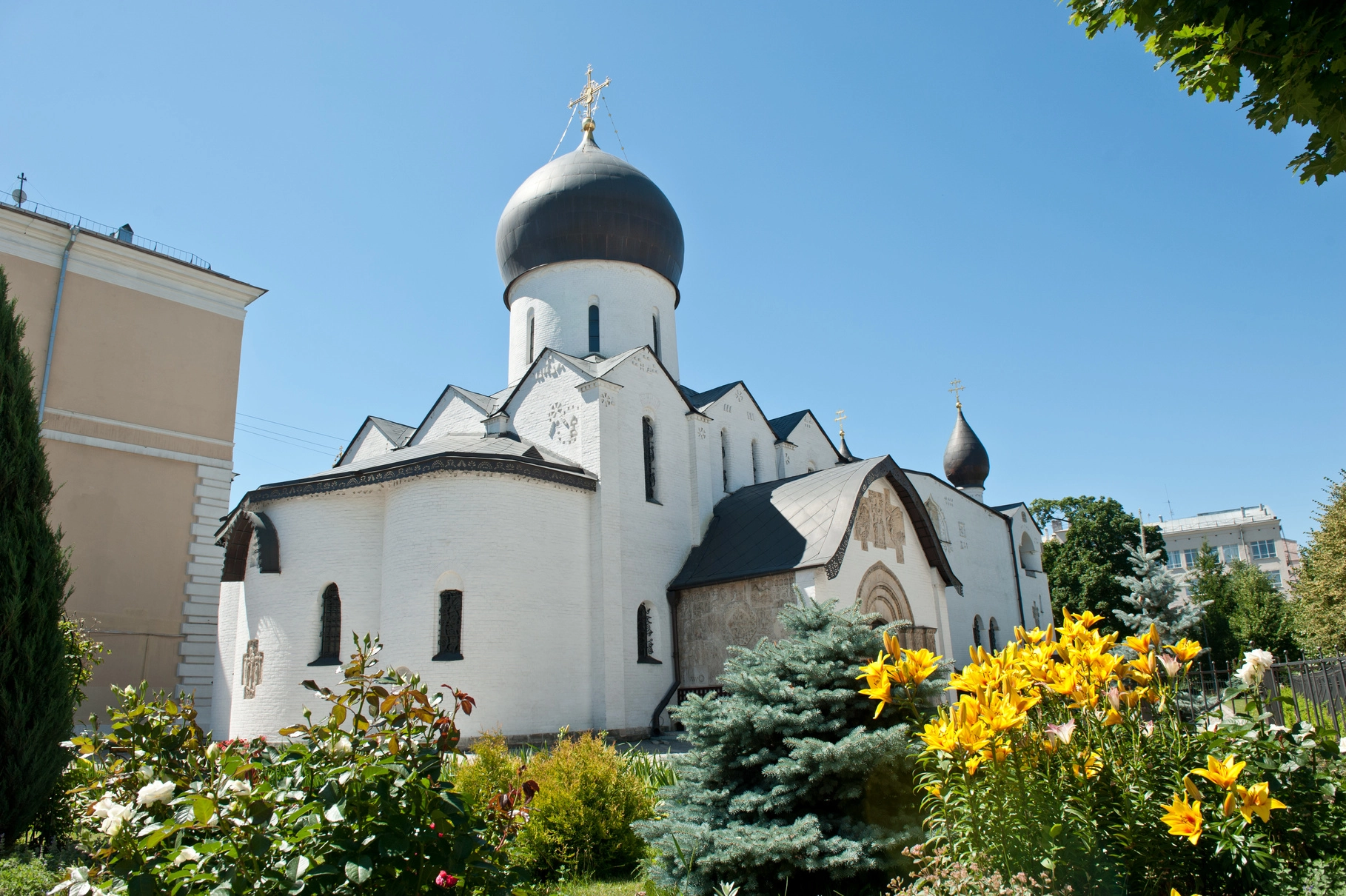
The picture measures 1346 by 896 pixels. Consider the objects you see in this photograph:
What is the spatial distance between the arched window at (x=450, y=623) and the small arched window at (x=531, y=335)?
22.7ft

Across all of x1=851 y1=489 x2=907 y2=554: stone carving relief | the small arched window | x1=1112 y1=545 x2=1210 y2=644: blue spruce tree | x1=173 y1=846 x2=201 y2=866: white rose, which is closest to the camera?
x1=173 y1=846 x2=201 y2=866: white rose

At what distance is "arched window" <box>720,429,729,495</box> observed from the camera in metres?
18.3

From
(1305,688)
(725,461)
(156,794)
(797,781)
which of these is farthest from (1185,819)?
(725,461)

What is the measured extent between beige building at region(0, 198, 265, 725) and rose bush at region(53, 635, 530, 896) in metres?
12.8

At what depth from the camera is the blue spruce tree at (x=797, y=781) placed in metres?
4.91

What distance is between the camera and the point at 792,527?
15.2 metres

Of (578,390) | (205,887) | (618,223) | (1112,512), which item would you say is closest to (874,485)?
(578,390)

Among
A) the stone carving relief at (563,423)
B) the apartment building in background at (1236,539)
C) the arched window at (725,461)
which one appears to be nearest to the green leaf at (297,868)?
the stone carving relief at (563,423)

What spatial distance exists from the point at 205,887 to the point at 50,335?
15.4m

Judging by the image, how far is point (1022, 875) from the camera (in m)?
3.47

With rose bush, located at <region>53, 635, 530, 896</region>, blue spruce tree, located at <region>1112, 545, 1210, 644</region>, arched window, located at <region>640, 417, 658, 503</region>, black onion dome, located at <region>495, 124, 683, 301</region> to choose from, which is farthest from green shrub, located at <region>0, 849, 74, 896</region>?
blue spruce tree, located at <region>1112, 545, 1210, 644</region>

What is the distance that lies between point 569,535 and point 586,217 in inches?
296

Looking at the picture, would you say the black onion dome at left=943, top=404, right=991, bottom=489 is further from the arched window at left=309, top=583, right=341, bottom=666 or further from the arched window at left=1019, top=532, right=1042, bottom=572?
the arched window at left=309, top=583, right=341, bottom=666

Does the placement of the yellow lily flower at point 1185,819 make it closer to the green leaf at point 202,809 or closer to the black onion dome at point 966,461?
the green leaf at point 202,809
